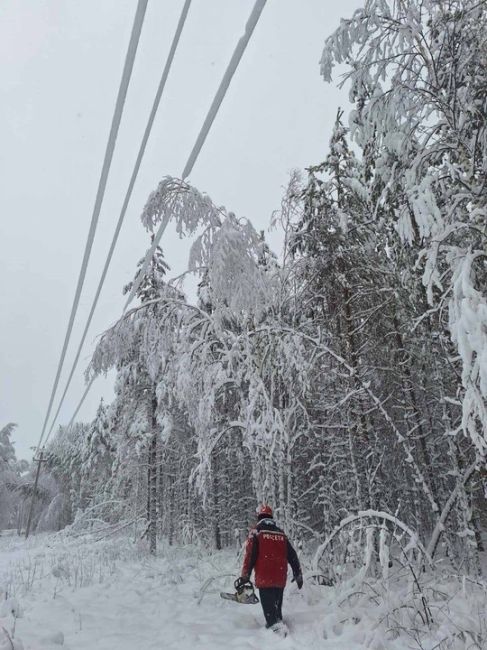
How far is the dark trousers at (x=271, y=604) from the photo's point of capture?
5.11 metres

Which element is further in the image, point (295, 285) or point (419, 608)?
point (295, 285)

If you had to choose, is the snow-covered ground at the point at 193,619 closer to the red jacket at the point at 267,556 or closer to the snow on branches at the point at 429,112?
the red jacket at the point at 267,556

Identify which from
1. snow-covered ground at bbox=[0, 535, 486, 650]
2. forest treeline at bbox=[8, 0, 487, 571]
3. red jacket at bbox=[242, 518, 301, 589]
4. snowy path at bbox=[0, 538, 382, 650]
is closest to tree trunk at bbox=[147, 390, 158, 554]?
forest treeline at bbox=[8, 0, 487, 571]

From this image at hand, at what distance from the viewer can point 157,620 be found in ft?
18.5

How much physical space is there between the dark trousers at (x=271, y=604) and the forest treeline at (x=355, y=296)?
7.09 feet

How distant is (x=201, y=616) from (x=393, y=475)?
11525 millimetres

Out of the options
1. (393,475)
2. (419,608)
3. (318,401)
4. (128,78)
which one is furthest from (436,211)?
(393,475)

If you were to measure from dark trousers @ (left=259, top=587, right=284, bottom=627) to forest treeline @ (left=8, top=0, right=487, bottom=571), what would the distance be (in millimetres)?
2160

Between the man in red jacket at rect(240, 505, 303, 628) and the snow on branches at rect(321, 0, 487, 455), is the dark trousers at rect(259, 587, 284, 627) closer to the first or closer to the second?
the man in red jacket at rect(240, 505, 303, 628)

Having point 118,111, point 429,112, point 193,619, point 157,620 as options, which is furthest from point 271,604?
point 429,112

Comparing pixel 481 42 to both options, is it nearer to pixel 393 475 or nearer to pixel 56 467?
pixel 393 475

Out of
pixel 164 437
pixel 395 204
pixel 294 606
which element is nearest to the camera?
pixel 294 606

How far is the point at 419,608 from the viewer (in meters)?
4.97

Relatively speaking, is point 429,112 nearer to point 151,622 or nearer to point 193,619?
point 193,619
